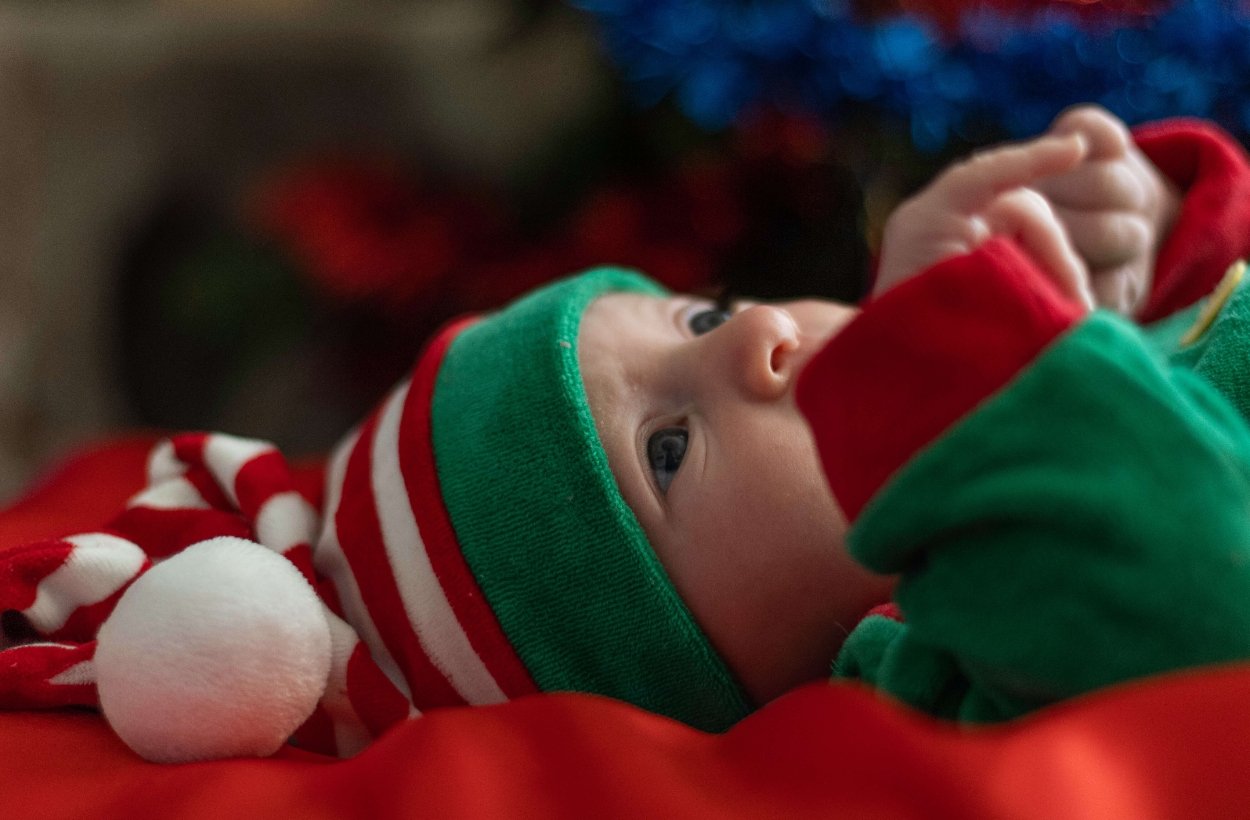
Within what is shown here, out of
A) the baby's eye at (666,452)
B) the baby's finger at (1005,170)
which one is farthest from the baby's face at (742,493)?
the baby's finger at (1005,170)

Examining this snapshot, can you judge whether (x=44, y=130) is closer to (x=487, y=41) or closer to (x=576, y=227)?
(x=487, y=41)

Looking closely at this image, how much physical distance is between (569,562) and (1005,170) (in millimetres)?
442

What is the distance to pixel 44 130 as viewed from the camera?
1.90 meters

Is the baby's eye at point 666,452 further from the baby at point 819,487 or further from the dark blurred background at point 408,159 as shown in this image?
the dark blurred background at point 408,159

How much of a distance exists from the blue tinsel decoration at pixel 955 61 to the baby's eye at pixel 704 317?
A: 559 mm

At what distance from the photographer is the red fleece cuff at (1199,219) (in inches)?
35.4

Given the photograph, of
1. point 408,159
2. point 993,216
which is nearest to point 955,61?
point 993,216

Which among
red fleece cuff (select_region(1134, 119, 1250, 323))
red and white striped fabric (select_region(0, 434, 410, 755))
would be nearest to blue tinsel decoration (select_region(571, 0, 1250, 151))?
red fleece cuff (select_region(1134, 119, 1250, 323))

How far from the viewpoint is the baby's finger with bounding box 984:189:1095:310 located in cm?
79

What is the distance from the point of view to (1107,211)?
0.91m

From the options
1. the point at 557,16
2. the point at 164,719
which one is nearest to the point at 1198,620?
the point at 164,719

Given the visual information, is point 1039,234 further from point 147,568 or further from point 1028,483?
point 147,568

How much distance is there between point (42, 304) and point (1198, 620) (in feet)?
6.18

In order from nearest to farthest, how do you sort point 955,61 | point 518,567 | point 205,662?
point 205,662 < point 518,567 < point 955,61
